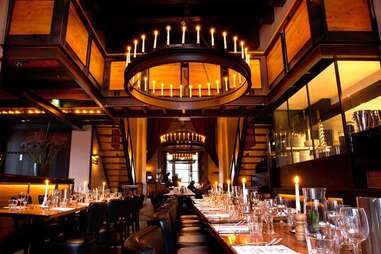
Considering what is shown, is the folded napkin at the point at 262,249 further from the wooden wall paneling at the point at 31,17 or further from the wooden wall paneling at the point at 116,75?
the wooden wall paneling at the point at 116,75

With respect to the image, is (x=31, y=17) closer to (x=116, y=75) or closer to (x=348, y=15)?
(x=116, y=75)

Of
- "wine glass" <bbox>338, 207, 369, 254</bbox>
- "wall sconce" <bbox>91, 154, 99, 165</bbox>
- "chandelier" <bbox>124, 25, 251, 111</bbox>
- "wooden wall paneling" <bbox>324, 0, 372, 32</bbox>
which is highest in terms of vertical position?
"wooden wall paneling" <bbox>324, 0, 372, 32</bbox>

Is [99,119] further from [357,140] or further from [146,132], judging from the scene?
[357,140]

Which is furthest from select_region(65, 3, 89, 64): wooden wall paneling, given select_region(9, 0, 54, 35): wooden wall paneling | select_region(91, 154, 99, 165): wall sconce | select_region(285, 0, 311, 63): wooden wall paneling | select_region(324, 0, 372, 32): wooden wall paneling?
select_region(91, 154, 99, 165): wall sconce

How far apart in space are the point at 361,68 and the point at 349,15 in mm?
989

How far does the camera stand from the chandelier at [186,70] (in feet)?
9.71

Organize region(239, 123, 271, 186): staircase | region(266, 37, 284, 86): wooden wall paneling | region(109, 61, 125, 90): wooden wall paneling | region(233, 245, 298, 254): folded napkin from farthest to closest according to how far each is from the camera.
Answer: region(239, 123, 271, 186): staircase < region(109, 61, 125, 90): wooden wall paneling < region(266, 37, 284, 86): wooden wall paneling < region(233, 245, 298, 254): folded napkin

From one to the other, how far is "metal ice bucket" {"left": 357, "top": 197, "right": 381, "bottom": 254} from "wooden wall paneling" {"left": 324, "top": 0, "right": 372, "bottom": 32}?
13.2 feet

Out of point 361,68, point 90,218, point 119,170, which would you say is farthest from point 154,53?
point 119,170

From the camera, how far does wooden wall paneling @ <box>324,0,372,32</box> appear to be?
4.26 metres

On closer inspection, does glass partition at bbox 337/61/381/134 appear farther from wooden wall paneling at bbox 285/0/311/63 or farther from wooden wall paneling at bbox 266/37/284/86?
wooden wall paneling at bbox 266/37/284/86

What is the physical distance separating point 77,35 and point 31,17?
77 cm

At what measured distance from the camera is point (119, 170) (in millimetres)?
11367

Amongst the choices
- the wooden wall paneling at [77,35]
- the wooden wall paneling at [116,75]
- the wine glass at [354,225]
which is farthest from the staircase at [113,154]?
the wine glass at [354,225]
